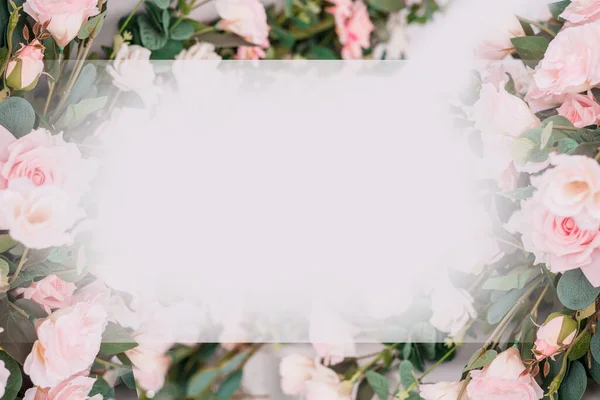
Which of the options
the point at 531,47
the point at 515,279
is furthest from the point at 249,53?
the point at 515,279

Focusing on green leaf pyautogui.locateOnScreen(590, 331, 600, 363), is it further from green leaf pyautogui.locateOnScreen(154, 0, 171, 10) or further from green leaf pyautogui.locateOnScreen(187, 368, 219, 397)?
green leaf pyautogui.locateOnScreen(154, 0, 171, 10)

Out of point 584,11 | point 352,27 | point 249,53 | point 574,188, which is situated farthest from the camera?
point 352,27

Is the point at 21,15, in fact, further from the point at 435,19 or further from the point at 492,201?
the point at 435,19

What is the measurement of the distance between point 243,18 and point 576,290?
25.4 inches

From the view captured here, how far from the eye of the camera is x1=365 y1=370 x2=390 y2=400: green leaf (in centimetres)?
90

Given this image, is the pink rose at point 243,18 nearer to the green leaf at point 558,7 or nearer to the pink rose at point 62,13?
the pink rose at point 62,13

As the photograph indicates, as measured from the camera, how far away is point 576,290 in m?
0.68

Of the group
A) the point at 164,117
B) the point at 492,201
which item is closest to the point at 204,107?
the point at 164,117

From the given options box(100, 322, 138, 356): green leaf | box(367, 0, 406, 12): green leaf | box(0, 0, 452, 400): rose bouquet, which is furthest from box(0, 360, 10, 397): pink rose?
box(367, 0, 406, 12): green leaf

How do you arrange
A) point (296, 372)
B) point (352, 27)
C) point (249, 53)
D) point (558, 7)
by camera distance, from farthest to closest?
1. point (352, 27)
2. point (249, 53)
3. point (296, 372)
4. point (558, 7)

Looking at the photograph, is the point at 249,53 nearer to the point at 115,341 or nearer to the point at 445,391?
the point at 115,341

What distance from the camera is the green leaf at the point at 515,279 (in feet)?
2.51

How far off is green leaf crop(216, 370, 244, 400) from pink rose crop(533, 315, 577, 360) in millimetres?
563

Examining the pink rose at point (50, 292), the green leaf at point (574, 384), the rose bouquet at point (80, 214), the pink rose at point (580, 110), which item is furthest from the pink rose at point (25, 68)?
the green leaf at point (574, 384)
